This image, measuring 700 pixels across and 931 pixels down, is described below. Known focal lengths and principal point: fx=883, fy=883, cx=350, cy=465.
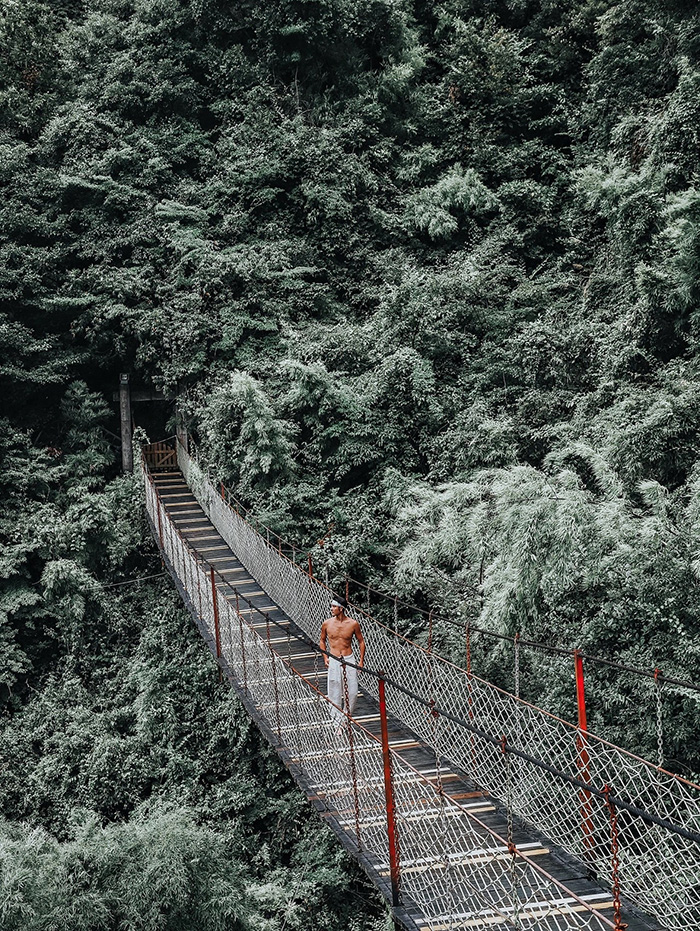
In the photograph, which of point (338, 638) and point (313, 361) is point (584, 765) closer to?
point (338, 638)

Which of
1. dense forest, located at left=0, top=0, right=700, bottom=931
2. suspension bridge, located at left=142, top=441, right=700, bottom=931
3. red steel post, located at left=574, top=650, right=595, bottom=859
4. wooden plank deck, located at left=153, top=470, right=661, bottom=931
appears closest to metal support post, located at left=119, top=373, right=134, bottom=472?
dense forest, located at left=0, top=0, right=700, bottom=931

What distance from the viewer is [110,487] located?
11609 mm

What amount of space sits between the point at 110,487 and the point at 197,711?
13.2ft

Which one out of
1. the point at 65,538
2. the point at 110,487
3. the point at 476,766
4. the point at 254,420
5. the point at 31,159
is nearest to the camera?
the point at 476,766

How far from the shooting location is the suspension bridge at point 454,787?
3354 mm

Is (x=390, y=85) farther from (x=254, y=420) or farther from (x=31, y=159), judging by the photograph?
(x=254, y=420)

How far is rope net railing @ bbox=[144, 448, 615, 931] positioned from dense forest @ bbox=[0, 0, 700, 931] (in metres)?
1.26

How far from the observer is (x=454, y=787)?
15.5 feet

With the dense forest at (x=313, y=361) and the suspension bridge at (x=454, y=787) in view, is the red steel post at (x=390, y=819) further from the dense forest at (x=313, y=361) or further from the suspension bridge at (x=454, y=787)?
the dense forest at (x=313, y=361)

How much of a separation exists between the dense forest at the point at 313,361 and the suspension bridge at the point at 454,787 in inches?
25.1

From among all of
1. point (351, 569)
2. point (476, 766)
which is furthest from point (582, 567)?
point (351, 569)

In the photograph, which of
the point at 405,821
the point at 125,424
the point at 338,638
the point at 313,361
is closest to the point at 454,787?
the point at 405,821

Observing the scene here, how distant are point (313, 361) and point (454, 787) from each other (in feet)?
22.0

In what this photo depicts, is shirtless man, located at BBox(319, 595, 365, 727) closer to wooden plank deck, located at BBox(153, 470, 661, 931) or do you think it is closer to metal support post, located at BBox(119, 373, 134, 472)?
wooden plank deck, located at BBox(153, 470, 661, 931)
